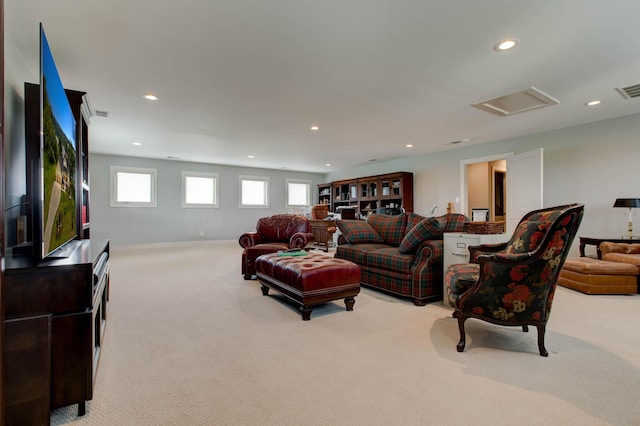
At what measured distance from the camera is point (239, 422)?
132cm

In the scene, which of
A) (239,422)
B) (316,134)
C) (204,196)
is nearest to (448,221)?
(239,422)

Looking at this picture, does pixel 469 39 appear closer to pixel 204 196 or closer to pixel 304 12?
pixel 304 12

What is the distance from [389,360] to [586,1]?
2.64m

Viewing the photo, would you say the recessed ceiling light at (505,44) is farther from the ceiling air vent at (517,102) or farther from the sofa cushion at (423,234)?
the sofa cushion at (423,234)

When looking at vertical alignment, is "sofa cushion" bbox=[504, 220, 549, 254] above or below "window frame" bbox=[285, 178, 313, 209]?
below

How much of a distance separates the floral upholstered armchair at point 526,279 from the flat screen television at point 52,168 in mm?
2461

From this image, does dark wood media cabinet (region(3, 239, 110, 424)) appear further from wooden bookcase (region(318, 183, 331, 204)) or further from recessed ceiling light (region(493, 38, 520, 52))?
wooden bookcase (region(318, 183, 331, 204))

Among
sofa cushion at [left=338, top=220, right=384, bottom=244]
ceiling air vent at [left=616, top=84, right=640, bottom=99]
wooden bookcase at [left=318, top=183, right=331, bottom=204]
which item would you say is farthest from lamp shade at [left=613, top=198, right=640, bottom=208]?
wooden bookcase at [left=318, top=183, right=331, bottom=204]

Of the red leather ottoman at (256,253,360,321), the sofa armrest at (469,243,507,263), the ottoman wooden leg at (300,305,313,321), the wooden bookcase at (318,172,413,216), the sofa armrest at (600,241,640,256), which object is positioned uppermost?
the wooden bookcase at (318,172,413,216)

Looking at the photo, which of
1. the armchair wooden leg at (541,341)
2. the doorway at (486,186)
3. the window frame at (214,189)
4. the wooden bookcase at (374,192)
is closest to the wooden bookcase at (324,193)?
the wooden bookcase at (374,192)

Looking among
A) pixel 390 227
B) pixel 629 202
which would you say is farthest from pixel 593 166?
pixel 390 227

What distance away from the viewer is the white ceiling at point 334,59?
2.05 meters

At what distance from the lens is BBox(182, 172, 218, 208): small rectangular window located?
27.0 feet

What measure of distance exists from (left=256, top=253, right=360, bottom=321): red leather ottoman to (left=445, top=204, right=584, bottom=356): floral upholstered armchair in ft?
3.50
